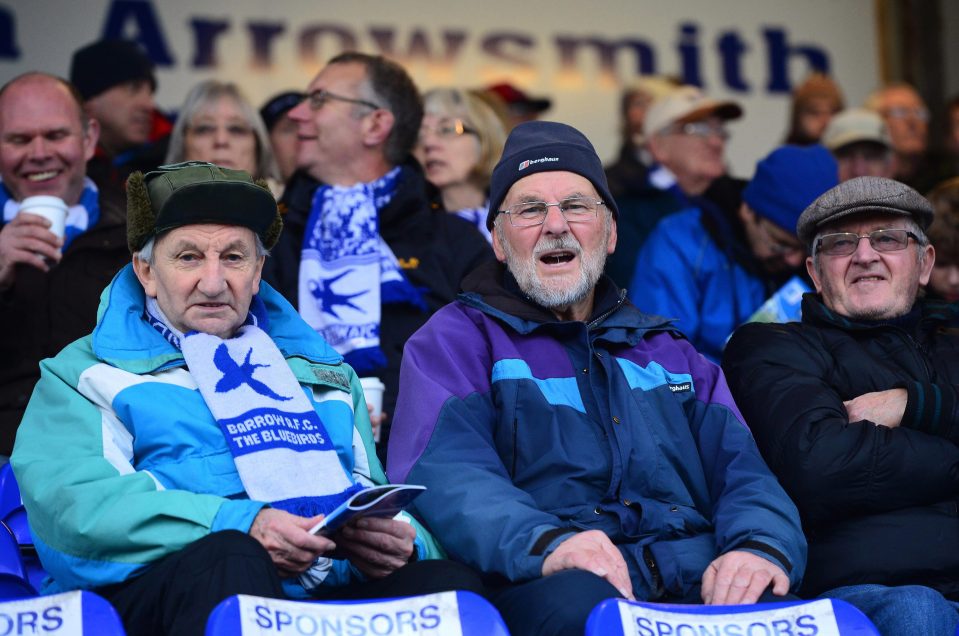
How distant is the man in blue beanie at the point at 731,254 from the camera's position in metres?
5.37

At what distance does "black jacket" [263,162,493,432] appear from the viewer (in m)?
5.02

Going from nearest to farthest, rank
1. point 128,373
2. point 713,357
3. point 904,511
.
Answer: point 128,373 < point 904,511 < point 713,357

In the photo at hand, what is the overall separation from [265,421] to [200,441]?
0.16 meters

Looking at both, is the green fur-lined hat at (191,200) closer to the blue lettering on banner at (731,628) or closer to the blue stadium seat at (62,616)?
the blue stadium seat at (62,616)

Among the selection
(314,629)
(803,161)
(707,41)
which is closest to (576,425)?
(314,629)

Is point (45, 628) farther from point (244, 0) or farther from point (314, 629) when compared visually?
point (244, 0)

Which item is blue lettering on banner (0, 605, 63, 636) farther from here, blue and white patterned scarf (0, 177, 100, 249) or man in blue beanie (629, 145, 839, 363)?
man in blue beanie (629, 145, 839, 363)

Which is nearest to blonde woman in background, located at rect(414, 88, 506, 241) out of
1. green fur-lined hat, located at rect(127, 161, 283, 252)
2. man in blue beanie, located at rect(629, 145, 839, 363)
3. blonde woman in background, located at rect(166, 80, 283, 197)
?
blonde woman in background, located at rect(166, 80, 283, 197)

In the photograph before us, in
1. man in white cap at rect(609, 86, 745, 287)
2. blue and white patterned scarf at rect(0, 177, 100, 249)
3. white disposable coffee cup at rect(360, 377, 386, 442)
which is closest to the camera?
white disposable coffee cup at rect(360, 377, 386, 442)

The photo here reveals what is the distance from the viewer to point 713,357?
5.35 metres

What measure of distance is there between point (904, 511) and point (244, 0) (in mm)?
4611

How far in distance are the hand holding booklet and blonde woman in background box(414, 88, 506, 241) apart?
2.80 metres

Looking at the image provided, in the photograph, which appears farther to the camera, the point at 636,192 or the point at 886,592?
the point at 636,192

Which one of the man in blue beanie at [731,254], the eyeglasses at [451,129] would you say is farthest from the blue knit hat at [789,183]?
the eyeglasses at [451,129]
